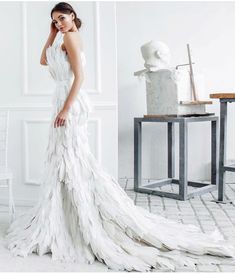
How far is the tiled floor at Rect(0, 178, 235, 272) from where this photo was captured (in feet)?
7.86

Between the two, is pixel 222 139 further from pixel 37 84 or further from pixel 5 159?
pixel 5 159

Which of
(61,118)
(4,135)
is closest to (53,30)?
(61,118)

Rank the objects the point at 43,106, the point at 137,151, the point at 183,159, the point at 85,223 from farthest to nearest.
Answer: the point at 137,151
the point at 183,159
the point at 43,106
the point at 85,223

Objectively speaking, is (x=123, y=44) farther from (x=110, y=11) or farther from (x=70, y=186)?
(x=70, y=186)

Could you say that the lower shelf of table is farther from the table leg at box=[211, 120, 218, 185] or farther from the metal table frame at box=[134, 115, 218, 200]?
the table leg at box=[211, 120, 218, 185]

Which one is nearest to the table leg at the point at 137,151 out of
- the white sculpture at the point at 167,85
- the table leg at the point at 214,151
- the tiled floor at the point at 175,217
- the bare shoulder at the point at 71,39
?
the tiled floor at the point at 175,217

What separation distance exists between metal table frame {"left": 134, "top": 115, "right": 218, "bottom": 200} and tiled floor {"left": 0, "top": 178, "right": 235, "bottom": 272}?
60 mm

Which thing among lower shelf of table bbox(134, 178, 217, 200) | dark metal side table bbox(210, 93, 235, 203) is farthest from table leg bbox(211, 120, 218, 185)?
dark metal side table bbox(210, 93, 235, 203)

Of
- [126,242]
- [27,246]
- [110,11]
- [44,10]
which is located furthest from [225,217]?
[44,10]

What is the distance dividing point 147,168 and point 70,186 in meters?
2.29

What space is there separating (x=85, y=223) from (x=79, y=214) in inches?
2.7

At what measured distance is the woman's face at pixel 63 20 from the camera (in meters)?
2.69

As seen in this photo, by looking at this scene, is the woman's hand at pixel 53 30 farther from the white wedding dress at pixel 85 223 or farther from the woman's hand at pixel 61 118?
the woman's hand at pixel 61 118

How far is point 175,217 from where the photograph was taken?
3393 millimetres
